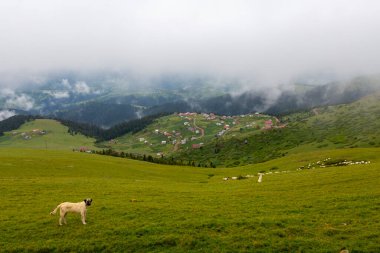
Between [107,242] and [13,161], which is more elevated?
[13,161]

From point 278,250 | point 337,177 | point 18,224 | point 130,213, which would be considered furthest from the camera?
point 337,177

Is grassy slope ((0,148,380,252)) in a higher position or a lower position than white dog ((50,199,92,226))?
lower

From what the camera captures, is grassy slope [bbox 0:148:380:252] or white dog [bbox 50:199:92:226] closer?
grassy slope [bbox 0:148:380:252]

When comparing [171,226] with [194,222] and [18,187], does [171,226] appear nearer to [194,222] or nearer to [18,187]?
[194,222]

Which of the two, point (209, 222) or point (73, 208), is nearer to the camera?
point (209, 222)

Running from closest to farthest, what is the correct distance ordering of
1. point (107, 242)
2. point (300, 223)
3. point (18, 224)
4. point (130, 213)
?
point (107, 242), point (300, 223), point (18, 224), point (130, 213)

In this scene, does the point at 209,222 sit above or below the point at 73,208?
below

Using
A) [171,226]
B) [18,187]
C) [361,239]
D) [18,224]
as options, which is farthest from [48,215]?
[361,239]

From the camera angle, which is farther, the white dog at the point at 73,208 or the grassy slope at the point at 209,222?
the white dog at the point at 73,208

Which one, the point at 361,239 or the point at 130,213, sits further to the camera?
the point at 130,213

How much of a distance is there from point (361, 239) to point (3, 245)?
24.2m

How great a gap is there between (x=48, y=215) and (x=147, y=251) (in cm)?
1262

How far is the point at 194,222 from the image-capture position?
91.8 ft

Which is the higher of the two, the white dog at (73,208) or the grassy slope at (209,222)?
the white dog at (73,208)
